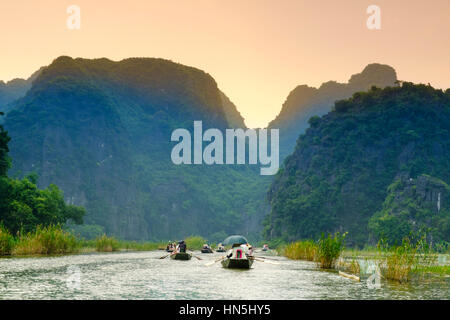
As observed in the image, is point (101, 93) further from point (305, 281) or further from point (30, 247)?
point (305, 281)

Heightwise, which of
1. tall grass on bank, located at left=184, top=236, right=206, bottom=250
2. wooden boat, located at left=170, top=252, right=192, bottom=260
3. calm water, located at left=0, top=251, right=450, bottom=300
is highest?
calm water, located at left=0, top=251, right=450, bottom=300

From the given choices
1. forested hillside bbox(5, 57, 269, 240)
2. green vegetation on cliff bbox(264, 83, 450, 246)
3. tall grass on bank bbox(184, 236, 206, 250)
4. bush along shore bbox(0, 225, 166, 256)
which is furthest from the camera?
forested hillside bbox(5, 57, 269, 240)

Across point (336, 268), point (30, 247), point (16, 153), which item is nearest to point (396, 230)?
point (336, 268)

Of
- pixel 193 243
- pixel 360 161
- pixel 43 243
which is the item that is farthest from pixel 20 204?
pixel 360 161

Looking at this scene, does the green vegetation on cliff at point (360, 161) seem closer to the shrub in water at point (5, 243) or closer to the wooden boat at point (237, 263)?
the wooden boat at point (237, 263)

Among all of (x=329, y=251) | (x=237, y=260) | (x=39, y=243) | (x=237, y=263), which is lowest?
(x=237, y=263)

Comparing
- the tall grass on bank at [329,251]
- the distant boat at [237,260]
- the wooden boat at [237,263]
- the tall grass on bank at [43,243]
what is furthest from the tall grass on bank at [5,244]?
the tall grass on bank at [329,251]

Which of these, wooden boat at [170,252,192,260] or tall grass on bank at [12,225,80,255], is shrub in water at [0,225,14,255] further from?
wooden boat at [170,252,192,260]

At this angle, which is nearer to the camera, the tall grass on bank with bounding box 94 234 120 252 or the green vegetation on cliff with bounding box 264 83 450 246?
the tall grass on bank with bounding box 94 234 120 252

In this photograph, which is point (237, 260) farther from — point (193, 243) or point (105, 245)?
point (193, 243)

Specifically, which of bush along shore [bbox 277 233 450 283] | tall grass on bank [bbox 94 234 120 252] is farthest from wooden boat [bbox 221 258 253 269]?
tall grass on bank [bbox 94 234 120 252]

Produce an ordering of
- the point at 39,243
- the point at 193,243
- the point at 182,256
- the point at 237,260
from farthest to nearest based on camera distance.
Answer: the point at 193,243 < the point at 182,256 < the point at 39,243 < the point at 237,260
